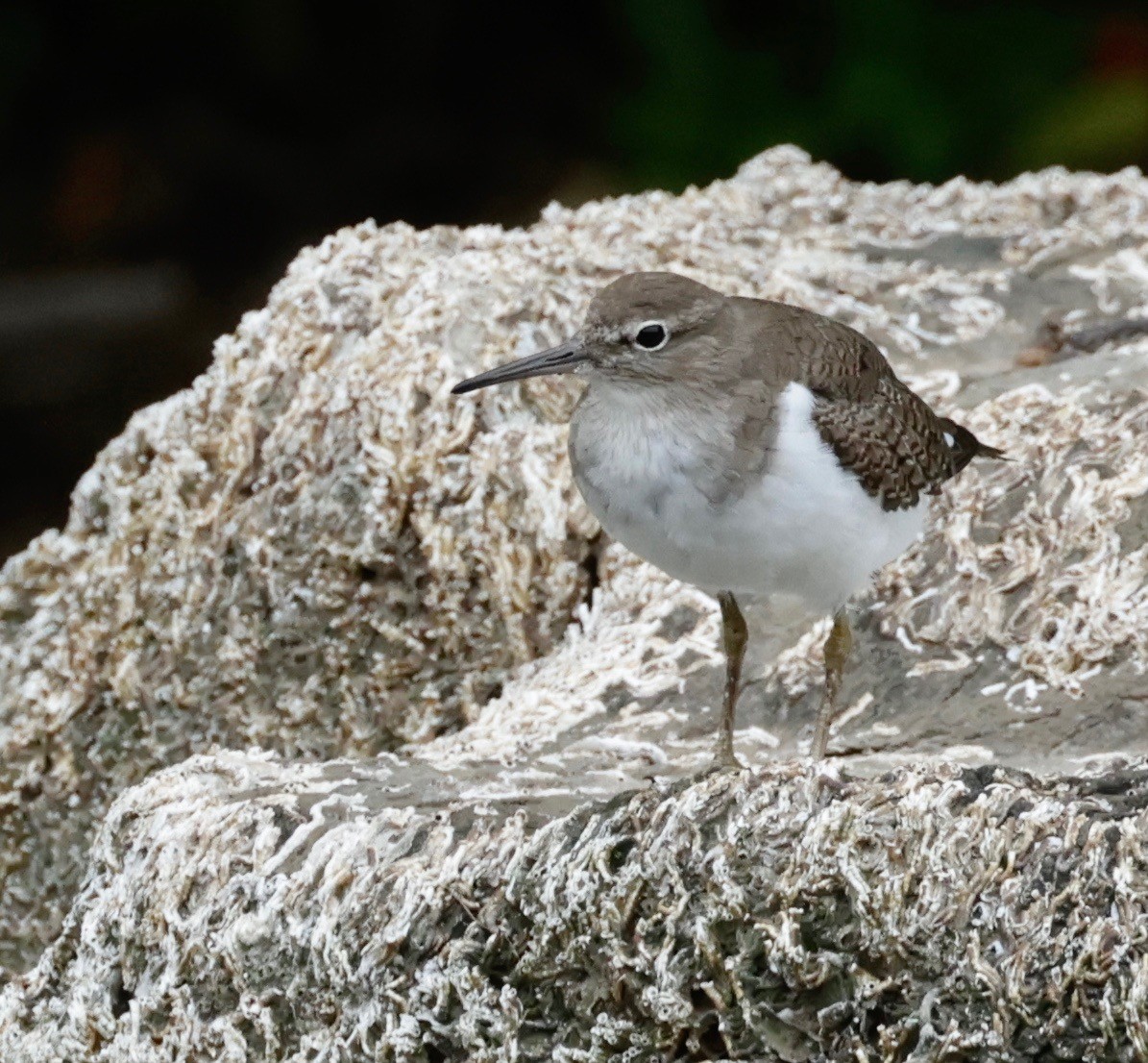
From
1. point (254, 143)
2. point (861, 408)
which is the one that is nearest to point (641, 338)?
point (861, 408)

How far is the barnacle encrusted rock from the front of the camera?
216 centimetres

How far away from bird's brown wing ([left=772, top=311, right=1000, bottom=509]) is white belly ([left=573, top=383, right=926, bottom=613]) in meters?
A: 0.05

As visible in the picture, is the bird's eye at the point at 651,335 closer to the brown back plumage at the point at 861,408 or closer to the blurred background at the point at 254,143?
the brown back plumage at the point at 861,408

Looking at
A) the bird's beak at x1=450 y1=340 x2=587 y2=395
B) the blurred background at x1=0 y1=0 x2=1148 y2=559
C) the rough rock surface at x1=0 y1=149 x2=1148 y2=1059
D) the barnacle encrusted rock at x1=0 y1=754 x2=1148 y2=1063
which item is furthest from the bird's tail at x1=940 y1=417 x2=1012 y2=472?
the blurred background at x1=0 y1=0 x2=1148 y2=559

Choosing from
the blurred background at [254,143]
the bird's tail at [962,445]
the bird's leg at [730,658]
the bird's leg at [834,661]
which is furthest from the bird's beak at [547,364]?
the blurred background at [254,143]

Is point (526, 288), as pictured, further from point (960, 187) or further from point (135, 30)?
point (135, 30)

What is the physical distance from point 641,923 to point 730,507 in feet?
2.32

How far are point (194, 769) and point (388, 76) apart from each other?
5.02 m

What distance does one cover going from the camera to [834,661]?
122 inches

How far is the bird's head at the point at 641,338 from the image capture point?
2918mm

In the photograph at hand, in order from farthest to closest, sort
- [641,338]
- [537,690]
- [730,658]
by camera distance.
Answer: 1. [537,690]
2. [730,658]
3. [641,338]

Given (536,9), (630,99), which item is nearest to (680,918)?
(630,99)

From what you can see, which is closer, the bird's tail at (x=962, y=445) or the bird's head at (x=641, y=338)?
the bird's head at (x=641, y=338)

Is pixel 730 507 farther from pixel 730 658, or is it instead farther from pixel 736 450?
pixel 730 658
